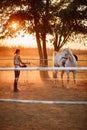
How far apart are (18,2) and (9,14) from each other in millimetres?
1076

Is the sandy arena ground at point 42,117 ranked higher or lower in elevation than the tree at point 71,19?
lower

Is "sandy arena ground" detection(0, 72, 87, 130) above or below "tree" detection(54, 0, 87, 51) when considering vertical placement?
below

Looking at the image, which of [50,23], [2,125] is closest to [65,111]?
[2,125]

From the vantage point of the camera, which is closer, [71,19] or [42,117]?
[42,117]

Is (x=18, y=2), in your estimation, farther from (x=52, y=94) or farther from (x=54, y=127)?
(x=54, y=127)

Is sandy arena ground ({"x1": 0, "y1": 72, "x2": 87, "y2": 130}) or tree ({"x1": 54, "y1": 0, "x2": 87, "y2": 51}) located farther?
tree ({"x1": 54, "y1": 0, "x2": 87, "y2": 51})

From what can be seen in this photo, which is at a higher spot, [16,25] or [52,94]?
[16,25]

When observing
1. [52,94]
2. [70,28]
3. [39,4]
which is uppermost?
[39,4]

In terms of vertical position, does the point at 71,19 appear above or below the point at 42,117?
→ above

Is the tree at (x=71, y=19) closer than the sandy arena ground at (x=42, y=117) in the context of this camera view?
No

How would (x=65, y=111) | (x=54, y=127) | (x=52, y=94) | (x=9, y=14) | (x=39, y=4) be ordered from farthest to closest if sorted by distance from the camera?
(x=9, y=14) → (x=39, y=4) → (x=52, y=94) → (x=65, y=111) → (x=54, y=127)

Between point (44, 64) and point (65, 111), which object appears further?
point (44, 64)

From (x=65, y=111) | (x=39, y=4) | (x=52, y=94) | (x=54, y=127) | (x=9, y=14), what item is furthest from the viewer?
(x=9, y=14)

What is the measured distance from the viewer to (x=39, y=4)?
2162 centimetres
